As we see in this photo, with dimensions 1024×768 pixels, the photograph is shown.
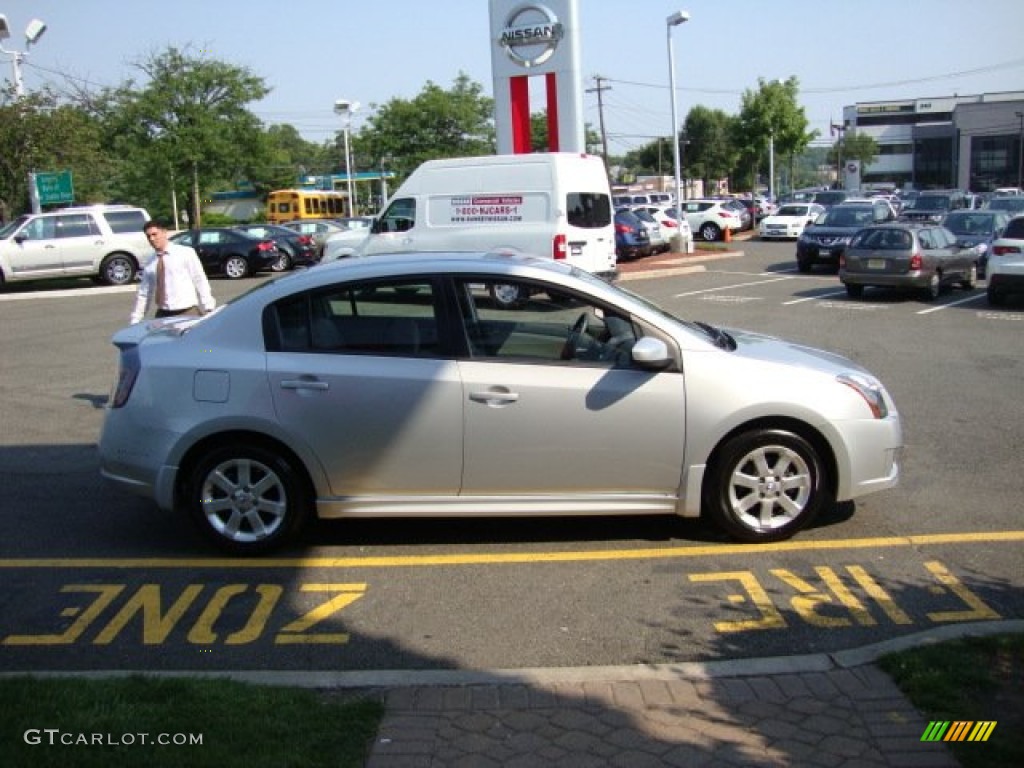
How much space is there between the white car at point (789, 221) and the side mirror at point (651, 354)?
104 ft

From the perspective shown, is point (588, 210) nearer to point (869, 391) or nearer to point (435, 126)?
point (869, 391)

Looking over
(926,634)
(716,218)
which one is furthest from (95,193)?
(926,634)

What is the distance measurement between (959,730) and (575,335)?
2.84m

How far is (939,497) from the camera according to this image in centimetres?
632

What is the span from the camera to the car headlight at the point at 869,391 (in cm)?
548

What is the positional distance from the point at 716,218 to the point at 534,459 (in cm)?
3325

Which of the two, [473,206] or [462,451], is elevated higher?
[473,206]

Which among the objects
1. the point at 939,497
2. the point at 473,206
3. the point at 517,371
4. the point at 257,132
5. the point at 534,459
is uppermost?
the point at 257,132

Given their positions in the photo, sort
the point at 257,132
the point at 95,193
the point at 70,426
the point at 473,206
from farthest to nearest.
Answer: the point at 257,132, the point at 95,193, the point at 473,206, the point at 70,426

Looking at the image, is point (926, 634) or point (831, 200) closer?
point (926, 634)

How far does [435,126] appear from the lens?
57062mm

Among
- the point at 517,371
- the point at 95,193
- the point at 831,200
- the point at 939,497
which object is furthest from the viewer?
the point at 831,200

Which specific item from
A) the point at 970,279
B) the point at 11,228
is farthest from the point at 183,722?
the point at 11,228

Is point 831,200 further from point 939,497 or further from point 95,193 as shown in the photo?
point 939,497
